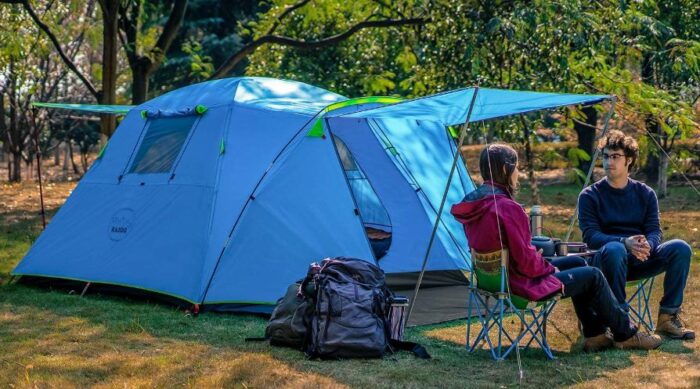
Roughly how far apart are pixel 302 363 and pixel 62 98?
2404 cm

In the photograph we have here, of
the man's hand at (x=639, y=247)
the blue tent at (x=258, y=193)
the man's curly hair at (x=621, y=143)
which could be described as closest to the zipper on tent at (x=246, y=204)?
the blue tent at (x=258, y=193)

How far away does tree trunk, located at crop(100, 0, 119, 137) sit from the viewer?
1280 cm

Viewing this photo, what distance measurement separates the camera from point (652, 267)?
236 inches

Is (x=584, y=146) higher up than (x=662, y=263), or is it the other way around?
(x=662, y=263)

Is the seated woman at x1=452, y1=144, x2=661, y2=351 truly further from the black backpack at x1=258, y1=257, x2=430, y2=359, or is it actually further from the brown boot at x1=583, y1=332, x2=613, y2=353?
the black backpack at x1=258, y1=257, x2=430, y2=359

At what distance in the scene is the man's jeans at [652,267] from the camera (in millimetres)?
5734

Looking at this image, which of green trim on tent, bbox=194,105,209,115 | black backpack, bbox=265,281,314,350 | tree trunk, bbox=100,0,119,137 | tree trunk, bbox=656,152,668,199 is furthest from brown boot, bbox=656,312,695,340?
tree trunk, bbox=656,152,668,199

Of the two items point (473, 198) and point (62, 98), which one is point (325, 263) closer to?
point (473, 198)

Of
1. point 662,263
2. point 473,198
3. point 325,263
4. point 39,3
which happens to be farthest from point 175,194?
point 39,3

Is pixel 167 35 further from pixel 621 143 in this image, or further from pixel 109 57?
pixel 621 143

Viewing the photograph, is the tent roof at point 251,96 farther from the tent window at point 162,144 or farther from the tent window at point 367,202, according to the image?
the tent window at point 367,202

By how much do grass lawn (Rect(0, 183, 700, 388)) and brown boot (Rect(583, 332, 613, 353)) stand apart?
0.07 metres

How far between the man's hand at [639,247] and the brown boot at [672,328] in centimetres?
52

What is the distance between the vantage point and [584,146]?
2042 cm
